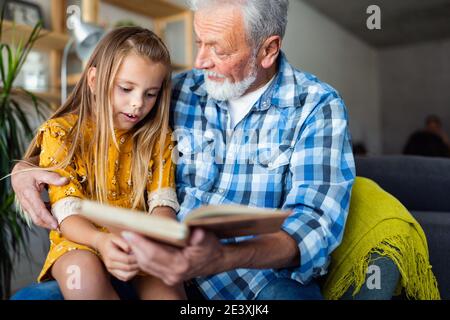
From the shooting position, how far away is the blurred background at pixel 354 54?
9.16 ft

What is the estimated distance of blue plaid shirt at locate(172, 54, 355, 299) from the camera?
45.2 inches

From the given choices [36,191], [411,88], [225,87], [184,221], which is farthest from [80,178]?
[411,88]

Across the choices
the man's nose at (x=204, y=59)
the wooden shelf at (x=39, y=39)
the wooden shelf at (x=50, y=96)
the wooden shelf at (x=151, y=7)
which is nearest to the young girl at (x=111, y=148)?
the man's nose at (x=204, y=59)

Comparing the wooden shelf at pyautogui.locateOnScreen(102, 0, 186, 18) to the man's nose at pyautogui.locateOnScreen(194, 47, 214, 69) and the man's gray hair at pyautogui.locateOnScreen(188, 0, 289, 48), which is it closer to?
the man's gray hair at pyautogui.locateOnScreen(188, 0, 289, 48)

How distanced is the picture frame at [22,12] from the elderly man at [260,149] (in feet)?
4.69

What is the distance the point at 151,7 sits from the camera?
3.49 meters

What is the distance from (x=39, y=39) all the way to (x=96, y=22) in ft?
1.18

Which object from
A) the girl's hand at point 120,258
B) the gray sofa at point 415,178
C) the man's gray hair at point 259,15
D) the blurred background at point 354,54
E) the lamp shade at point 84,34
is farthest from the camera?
the blurred background at point 354,54

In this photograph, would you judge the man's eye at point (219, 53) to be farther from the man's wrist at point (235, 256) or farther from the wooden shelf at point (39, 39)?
the wooden shelf at point (39, 39)

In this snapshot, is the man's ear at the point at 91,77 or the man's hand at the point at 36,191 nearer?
the man's hand at the point at 36,191

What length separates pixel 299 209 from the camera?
1152 mm

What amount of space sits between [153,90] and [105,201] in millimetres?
345

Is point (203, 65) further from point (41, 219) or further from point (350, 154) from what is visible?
point (41, 219)
